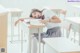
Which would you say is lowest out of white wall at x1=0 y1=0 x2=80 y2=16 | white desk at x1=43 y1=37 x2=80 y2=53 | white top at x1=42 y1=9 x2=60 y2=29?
white desk at x1=43 y1=37 x2=80 y2=53

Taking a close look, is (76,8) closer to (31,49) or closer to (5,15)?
(31,49)

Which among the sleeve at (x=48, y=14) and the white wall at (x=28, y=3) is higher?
the white wall at (x=28, y=3)

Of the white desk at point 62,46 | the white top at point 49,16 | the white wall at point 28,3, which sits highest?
the white wall at point 28,3

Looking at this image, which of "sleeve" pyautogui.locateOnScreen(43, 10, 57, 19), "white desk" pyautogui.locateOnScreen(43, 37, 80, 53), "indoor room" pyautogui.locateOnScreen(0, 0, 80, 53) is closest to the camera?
"white desk" pyautogui.locateOnScreen(43, 37, 80, 53)

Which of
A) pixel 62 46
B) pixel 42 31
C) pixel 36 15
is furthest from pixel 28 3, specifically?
pixel 62 46

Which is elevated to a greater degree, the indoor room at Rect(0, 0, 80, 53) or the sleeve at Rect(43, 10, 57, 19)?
the sleeve at Rect(43, 10, 57, 19)

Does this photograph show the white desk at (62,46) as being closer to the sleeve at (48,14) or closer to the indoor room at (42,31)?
the indoor room at (42,31)

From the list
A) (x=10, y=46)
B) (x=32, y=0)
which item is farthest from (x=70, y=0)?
(x=10, y=46)

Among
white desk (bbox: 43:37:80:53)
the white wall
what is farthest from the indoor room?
the white wall

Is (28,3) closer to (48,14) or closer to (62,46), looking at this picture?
(48,14)

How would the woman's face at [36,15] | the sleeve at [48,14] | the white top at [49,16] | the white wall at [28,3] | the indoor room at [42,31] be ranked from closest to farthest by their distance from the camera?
the indoor room at [42,31] → the white top at [49,16] → the sleeve at [48,14] → the woman's face at [36,15] → the white wall at [28,3]

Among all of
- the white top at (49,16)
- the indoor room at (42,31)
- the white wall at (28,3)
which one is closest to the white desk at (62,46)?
the indoor room at (42,31)

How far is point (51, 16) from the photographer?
3.54 metres

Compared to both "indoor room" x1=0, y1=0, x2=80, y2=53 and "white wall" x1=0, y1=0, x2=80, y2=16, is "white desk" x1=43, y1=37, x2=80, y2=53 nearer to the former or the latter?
"indoor room" x1=0, y1=0, x2=80, y2=53
